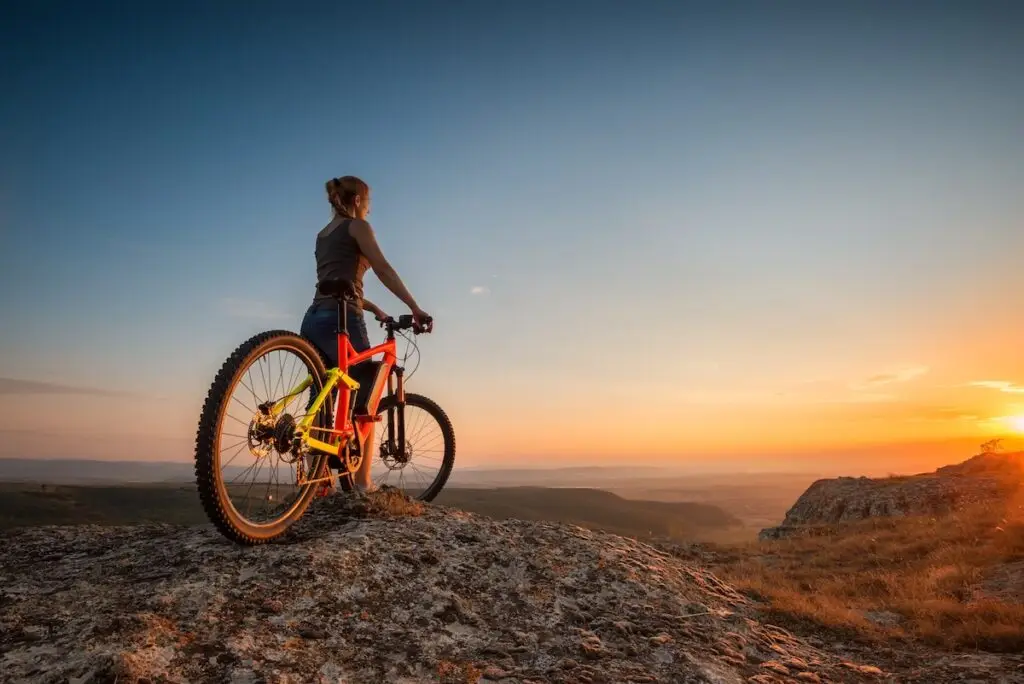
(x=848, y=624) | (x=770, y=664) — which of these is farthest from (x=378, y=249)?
(x=848, y=624)

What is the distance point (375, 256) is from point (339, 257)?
0.38 metres

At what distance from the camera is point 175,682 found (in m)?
2.90

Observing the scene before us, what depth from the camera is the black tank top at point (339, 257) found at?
5.66m

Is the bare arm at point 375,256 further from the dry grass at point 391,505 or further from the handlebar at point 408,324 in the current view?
the dry grass at point 391,505

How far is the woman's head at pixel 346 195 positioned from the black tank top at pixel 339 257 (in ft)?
0.47

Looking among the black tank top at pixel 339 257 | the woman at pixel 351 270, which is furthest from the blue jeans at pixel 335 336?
the black tank top at pixel 339 257

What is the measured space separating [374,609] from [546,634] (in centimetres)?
130

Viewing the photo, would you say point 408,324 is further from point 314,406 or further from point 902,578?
Result: point 902,578

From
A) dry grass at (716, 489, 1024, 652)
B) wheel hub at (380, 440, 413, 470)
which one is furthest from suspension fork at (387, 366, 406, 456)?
dry grass at (716, 489, 1024, 652)

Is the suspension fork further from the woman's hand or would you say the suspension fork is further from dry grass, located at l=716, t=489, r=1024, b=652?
dry grass, located at l=716, t=489, r=1024, b=652

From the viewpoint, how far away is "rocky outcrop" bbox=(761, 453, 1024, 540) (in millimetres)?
18391

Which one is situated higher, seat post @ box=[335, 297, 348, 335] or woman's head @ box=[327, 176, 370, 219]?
woman's head @ box=[327, 176, 370, 219]

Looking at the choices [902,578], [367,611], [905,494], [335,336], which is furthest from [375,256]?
[905,494]

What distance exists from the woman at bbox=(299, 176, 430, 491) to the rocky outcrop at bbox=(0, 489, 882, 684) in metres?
1.43
